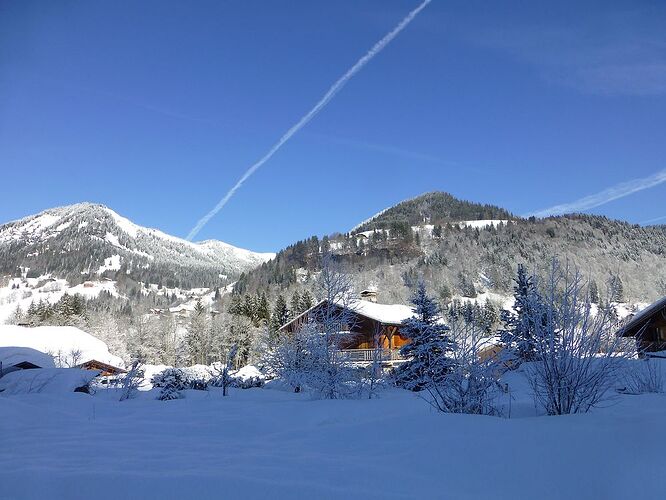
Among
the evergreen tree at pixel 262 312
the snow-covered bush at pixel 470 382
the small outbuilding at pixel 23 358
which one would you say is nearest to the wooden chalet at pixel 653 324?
the snow-covered bush at pixel 470 382

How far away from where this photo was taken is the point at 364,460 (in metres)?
4.61

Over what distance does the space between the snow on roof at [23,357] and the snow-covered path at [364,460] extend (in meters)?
31.9

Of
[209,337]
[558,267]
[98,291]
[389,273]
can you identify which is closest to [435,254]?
[389,273]

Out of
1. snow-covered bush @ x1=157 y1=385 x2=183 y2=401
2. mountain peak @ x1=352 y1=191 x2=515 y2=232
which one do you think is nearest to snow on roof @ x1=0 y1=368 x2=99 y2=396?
snow-covered bush @ x1=157 y1=385 x2=183 y2=401

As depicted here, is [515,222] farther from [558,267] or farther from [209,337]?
[558,267]

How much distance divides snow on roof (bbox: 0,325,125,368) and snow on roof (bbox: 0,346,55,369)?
4.87 m

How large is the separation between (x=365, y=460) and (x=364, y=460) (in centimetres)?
1

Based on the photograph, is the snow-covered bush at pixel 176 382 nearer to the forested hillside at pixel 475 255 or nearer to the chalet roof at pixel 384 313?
the chalet roof at pixel 384 313

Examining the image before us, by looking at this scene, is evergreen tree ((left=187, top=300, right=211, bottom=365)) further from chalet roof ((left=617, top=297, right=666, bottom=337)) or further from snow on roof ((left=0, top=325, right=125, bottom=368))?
chalet roof ((left=617, top=297, right=666, bottom=337))

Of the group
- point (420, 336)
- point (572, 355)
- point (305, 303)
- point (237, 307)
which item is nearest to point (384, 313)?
point (420, 336)

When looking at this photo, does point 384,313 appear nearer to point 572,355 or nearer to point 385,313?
point 385,313

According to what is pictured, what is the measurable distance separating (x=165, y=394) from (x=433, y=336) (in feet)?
42.7

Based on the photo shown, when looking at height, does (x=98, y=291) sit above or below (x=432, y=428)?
above

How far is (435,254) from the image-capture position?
5049 inches
